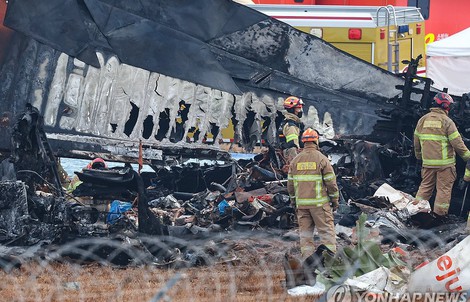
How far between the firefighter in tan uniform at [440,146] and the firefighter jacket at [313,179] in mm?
2807

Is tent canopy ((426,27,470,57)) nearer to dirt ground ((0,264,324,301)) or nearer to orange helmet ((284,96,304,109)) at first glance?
orange helmet ((284,96,304,109))

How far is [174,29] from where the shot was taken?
15336 millimetres

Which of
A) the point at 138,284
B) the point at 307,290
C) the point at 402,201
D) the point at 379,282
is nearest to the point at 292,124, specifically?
the point at 402,201

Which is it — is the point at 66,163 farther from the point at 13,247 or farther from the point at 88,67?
the point at 13,247

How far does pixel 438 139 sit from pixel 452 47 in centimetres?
973

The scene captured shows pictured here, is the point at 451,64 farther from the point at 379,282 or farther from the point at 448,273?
the point at 448,273

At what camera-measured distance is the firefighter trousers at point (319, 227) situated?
10742 millimetres

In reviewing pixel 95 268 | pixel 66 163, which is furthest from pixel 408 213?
pixel 66 163

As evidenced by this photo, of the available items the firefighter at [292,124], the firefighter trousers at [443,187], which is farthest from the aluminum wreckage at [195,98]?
the firefighter at [292,124]

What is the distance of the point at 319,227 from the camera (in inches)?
424

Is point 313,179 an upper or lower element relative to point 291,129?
lower

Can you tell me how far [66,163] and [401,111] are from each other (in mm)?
6484

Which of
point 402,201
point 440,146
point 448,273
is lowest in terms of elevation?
point 448,273

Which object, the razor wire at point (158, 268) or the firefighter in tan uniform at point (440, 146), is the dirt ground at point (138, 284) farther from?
the firefighter in tan uniform at point (440, 146)
